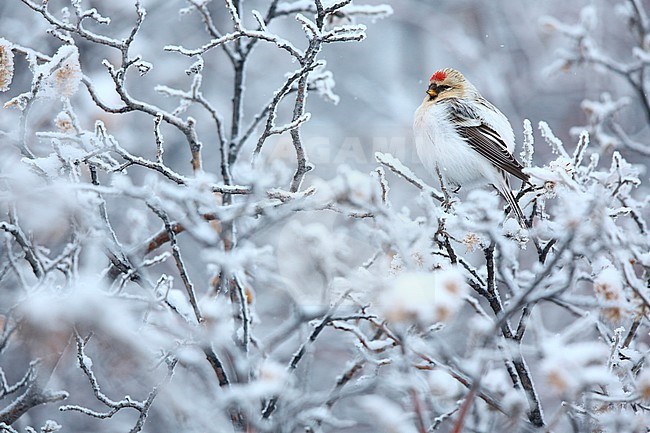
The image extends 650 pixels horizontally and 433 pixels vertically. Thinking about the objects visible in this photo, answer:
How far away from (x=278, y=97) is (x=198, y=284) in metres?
4.72

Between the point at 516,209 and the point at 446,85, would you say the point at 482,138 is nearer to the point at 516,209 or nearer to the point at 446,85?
the point at 446,85

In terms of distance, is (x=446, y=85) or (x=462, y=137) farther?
(x=446, y=85)

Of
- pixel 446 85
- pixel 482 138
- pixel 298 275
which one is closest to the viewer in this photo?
pixel 298 275

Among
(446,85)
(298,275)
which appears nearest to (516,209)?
(298,275)

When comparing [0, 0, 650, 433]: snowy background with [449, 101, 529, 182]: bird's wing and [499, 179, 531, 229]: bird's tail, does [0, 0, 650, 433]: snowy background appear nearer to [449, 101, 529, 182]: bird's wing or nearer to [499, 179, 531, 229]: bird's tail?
[499, 179, 531, 229]: bird's tail

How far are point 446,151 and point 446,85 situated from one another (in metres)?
0.57

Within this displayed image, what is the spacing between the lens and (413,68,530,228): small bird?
3.40 m

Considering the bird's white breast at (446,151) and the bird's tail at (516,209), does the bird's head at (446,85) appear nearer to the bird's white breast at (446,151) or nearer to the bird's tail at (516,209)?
the bird's white breast at (446,151)

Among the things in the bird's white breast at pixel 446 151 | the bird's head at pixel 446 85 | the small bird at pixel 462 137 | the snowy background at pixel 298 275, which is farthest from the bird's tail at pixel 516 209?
the bird's head at pixel 446 85

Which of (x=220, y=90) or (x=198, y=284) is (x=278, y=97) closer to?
(x=198, y=284)

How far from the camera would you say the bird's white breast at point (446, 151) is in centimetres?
346

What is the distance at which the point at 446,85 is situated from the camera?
3.95 metres

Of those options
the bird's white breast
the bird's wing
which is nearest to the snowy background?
the bird's wing

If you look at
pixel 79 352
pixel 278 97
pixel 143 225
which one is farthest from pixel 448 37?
pixel 79 352
